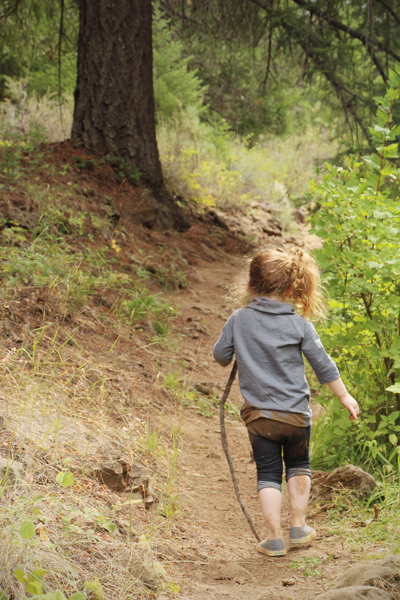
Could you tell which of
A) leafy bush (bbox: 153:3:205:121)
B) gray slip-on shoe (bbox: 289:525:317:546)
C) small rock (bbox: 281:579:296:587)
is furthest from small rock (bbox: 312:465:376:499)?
leafy bush (bbox: 153:3:205:121)

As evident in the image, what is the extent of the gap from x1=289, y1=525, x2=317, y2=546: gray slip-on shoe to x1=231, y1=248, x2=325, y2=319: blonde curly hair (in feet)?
3.34

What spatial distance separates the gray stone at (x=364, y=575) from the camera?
6.07 feet

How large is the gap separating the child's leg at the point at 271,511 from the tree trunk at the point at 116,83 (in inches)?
201

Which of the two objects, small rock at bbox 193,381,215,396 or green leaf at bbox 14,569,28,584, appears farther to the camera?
small rock at bbox 193,381,215,396

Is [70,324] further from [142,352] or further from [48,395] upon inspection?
[48,395]

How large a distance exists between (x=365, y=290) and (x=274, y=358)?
0.66 metres

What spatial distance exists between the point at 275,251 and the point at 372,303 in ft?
2.02

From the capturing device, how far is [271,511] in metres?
2.56

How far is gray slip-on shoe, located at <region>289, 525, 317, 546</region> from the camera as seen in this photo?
8.34ft

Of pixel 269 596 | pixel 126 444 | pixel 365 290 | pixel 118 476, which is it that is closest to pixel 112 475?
pixel 118 476

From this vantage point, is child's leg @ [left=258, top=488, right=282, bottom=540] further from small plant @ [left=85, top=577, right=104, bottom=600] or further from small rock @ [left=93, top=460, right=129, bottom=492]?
small plant @ [left=85, top=577, right=104, bottom=600]

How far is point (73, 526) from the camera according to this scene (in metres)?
2.03

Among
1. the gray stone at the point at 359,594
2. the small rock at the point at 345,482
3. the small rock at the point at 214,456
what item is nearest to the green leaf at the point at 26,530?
the gray stone at the point at 359,594

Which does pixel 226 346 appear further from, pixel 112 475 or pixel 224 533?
pixel 224 533
